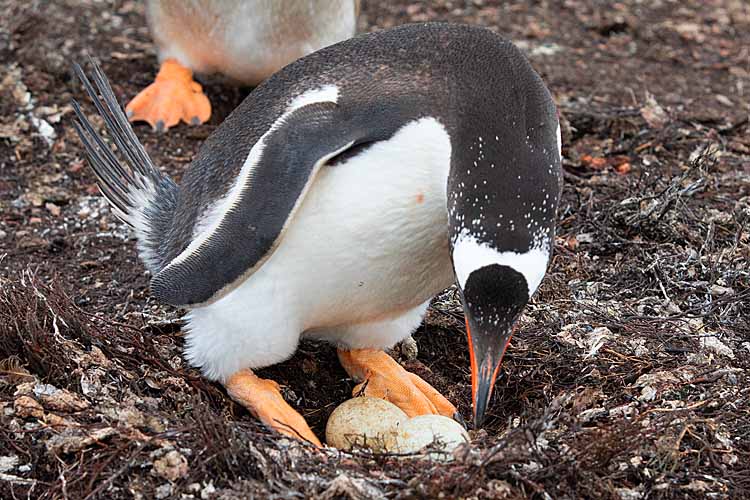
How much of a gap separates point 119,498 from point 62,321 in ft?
2.43

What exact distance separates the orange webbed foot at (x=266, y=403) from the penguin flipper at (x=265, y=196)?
1.06 ft

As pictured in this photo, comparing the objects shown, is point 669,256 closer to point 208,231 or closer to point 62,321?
point 208,231

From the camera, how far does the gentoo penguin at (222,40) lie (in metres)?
5.43

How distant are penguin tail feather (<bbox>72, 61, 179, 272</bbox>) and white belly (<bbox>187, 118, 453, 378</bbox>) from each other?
1.79 ft

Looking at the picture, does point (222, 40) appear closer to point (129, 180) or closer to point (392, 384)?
point (129, 180)

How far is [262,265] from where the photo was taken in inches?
127

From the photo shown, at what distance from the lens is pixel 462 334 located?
4.04 metres

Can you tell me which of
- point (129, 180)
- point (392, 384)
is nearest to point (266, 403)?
point (392, 384)

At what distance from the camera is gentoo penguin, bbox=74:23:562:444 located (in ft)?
9.55

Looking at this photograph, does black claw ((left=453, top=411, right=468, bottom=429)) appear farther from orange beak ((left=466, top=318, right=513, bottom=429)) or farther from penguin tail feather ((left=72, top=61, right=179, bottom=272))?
penguin tail feather ((left=72, top=61, right=179, bottom=272))

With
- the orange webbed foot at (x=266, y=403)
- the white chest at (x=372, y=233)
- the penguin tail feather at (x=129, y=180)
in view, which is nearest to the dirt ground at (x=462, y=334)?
the orange webbed foot at (x=266, y=403)

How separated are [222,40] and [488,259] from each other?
310 centimetres

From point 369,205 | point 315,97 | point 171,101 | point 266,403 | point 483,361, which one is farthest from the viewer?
point 171,101

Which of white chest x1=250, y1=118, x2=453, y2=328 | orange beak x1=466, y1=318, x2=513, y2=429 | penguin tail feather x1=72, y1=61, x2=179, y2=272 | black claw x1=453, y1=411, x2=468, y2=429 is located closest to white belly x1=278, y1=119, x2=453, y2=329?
white chest x1=250, y1=118, x2=453, y2=328
